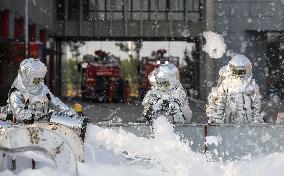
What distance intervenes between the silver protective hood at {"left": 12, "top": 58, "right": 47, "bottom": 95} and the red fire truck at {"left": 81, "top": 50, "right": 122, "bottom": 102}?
2585cm

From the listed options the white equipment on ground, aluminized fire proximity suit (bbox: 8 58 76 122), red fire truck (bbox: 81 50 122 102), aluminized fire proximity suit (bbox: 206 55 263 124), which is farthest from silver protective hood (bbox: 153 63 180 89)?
red fire truck (bbox: 81 50 122 102)

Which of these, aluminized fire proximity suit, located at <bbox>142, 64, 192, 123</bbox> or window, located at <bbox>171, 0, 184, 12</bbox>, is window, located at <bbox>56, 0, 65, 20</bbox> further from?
aluminized fire proximity suit, located at <bbox>142, 64, 192, 123</bbox>

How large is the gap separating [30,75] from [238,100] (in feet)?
9.25

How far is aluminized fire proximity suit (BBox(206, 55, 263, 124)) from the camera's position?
915 cm

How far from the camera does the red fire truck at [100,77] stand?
35000mm

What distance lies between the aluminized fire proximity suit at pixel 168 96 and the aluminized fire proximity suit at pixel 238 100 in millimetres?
386

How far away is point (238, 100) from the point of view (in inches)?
361

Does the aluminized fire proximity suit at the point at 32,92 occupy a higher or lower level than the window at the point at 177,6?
lower

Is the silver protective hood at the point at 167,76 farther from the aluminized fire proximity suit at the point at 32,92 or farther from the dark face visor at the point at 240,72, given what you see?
the aluminized fire proximity suit at the point at 32,92

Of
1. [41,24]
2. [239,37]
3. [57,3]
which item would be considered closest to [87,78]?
[41,24]

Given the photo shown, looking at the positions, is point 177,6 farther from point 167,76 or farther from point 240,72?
point 240,72

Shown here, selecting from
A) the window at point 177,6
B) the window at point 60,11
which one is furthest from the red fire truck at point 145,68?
the window at point 60,11

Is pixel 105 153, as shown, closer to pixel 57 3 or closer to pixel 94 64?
pixel 94 64

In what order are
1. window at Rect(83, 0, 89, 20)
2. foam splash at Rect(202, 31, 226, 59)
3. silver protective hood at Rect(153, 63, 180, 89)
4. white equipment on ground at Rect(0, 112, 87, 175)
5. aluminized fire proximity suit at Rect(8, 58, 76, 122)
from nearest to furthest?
white equipment on ground at Rect(0, 112, 87, 175) → aluminized fire proximity suit at Rect(8, 58, 76, 122) → silver protective hood at Rect(153, 63, 180, 89) → foam splash at Rect(202, 31, 226, 59) → window at Rect(83, 0, 89, 20)
